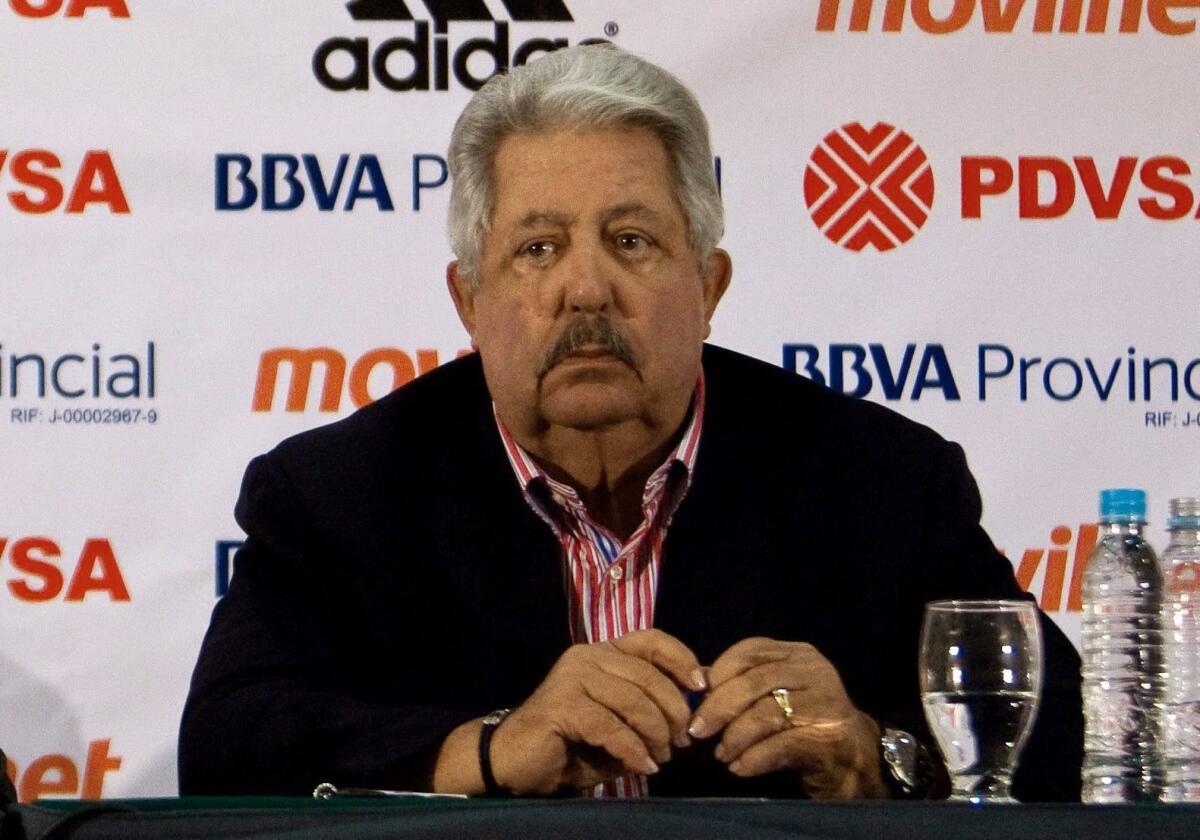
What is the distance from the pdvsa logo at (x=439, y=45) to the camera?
117 inches

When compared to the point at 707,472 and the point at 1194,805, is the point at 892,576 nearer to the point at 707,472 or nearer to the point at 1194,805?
the point at 707,472

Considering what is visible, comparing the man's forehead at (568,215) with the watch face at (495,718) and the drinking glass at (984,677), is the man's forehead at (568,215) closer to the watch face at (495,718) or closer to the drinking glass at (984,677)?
the watch face at (495,718)

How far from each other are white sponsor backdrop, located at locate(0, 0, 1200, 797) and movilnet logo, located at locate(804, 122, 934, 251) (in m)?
0.02

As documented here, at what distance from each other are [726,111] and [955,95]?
0.39 m

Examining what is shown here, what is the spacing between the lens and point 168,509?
114 inches

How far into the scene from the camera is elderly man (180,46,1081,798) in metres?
2.01

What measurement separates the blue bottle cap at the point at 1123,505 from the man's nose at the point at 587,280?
663mm

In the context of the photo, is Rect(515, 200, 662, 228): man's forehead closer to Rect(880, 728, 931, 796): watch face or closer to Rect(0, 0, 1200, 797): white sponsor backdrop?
Rect(880, 728, 931, 796): watch face

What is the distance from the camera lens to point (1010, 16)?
3.03 m

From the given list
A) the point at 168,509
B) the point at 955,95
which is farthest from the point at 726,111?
the point at 168,509

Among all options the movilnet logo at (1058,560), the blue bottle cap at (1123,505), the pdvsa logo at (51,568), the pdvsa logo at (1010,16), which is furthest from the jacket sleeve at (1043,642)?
the pdvsa logo at (51,568)

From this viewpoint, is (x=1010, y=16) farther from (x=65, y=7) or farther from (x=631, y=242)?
(x=65, y=7)

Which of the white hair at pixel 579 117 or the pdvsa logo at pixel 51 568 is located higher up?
the white hair at pixel 579 117

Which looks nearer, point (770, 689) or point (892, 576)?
point (770, 689)
